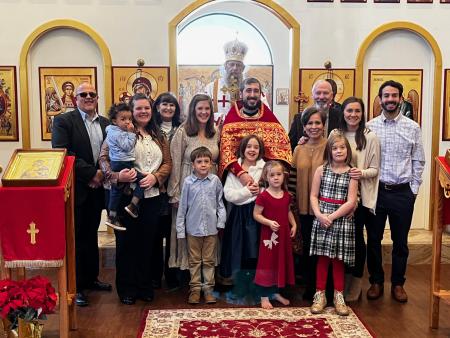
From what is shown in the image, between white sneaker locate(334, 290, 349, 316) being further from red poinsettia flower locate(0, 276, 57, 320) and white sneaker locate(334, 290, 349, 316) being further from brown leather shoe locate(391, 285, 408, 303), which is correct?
red poinsettia flower locate(0, 276, 57, 320)

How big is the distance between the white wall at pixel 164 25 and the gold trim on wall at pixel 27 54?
6cm

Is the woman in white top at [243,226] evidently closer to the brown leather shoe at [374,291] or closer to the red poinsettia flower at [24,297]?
the brown leather shoe at [374,291]

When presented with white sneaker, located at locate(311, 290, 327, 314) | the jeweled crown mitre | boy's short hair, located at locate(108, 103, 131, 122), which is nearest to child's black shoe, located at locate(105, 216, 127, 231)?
boy's short hair, located at locate(108, 103, 131, 122)

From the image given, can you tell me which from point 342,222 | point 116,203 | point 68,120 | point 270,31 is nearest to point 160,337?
point 116,203

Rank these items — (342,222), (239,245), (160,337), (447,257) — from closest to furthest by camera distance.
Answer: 1. (160,337)
2. (342,222)
3. (239,245)
4. (447,257)

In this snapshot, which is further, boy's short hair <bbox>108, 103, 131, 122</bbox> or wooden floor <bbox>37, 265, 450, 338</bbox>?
boy's short hair <bbox>108, 103, 131, 122</bbox>

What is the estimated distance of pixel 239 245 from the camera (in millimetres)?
3945

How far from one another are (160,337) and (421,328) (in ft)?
5.72

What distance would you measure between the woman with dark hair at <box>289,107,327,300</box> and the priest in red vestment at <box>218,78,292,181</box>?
4.5 inches

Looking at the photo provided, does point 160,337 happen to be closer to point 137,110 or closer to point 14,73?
point 137,110

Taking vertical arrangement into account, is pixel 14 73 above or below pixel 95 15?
below

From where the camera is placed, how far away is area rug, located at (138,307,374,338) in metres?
3.40

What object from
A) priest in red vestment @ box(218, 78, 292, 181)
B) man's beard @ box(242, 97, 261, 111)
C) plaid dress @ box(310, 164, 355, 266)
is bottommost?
plaid dress @ box(310, 164, 355, 266)

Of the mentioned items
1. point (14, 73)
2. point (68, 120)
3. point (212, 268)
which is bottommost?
point (212, 268)
